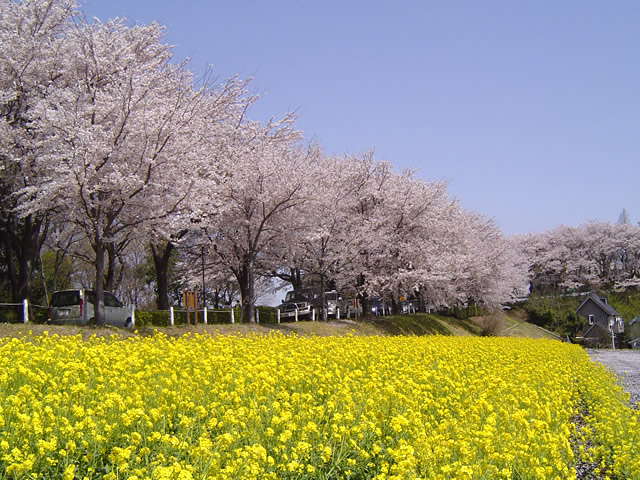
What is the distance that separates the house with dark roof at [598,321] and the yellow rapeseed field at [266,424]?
52356 millimetres

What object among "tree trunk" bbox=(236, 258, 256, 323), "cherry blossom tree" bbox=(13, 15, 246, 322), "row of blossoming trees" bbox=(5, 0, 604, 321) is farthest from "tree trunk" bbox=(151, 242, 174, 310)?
"cherry blossom tree" bbox=(13, 15, 246, 322)

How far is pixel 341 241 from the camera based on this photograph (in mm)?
30094

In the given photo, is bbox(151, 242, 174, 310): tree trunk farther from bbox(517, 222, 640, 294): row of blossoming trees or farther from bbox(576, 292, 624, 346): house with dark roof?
bbox(517, 222, 640, 294): row of blossoming trees

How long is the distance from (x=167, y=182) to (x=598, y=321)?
194 feet

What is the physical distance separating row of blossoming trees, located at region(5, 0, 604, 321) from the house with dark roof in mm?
27105

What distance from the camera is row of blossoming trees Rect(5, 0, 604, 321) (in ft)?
58.5

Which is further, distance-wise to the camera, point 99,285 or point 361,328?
point 361,328

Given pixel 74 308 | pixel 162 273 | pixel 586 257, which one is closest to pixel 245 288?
pixel 162 273

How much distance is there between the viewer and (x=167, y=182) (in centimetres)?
1917

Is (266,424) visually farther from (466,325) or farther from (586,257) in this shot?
(586,257)

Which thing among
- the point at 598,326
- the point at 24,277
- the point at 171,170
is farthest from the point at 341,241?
the point at 598,326

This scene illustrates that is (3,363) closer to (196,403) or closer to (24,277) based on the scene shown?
(196,403)

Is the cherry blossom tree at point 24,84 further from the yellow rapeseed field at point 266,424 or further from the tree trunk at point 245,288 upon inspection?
the yellow rapeseed field at point 266,424

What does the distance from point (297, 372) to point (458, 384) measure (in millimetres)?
2193
